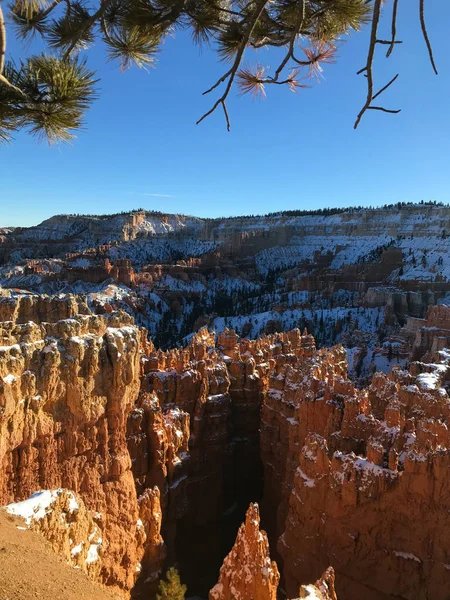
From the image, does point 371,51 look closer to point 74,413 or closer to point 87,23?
point 87,23

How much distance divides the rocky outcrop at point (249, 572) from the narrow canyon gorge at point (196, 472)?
0.02 m

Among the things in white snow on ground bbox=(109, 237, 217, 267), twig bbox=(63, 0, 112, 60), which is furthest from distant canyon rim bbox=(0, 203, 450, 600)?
white snow on ground bbox=(109, 237, 217, 267)

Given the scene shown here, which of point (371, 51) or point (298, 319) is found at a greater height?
point (371, 51)

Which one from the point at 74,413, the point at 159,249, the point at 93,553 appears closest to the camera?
the point at 93,553

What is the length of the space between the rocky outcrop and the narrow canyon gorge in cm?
2

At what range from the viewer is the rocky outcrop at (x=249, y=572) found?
665 centimetres

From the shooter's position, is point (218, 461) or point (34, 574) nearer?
point (34, 574)

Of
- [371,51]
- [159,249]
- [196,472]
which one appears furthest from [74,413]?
[159,249]

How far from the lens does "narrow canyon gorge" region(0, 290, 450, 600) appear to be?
7629 mm

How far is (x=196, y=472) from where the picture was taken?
1508 centimetres

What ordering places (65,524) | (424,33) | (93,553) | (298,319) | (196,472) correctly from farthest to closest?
(298,319) < (196,472) < (93,553) < (65,524) < (424,33)

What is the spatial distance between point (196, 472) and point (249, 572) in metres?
8.51

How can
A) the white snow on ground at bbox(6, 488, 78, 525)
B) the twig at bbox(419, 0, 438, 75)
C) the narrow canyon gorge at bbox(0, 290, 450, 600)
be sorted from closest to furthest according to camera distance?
the twig at bbox(419, 0, 438, 75), the white snow on ground at bbox(6, 488, 78, 525), the narrow canyon gorge at bbox(0, 290, 450, 600)

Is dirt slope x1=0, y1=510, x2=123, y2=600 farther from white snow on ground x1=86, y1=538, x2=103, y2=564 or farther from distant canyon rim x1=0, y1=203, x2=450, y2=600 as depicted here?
white snow on ground x1=86, y1=538, x2=103, y2=564
